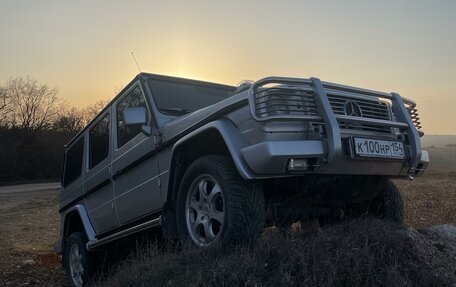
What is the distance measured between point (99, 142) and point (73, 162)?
4.64 ft

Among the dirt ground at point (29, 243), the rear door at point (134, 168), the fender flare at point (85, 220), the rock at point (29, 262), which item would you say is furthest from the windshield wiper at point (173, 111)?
the rock at point (29, 262)

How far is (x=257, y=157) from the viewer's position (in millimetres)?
3139

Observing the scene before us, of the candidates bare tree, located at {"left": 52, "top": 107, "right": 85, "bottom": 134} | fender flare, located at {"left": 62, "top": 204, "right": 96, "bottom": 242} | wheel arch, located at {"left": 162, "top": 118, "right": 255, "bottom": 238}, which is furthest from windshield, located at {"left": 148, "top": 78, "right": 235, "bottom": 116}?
bare tree, located at {"left": 52, "top": 107, "right": 85, "bottom": 134}

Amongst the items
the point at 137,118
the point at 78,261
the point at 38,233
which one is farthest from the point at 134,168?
the point at 38,233

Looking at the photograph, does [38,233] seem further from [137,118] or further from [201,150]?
[201,150]

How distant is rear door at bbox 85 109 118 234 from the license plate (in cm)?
311

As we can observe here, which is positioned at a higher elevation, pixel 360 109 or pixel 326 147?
pixel 360 109

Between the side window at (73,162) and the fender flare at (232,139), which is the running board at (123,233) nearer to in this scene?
the fender flare at (232,139)

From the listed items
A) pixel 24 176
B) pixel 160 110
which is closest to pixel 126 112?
pixel 160 110

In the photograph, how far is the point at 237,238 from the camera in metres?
3.23

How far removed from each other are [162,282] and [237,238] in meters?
0.61

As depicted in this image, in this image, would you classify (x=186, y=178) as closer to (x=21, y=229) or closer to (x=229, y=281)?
(x=229, y=281)

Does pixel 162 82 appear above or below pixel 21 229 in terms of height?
above

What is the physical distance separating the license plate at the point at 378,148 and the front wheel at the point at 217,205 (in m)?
0.79
